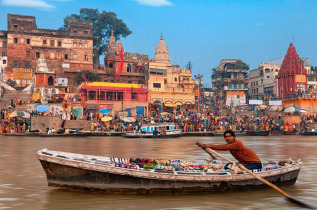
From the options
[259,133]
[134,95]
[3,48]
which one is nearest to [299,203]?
[259,133]

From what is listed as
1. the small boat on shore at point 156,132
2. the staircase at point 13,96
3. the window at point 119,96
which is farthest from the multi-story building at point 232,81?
the staircase at point 13,96

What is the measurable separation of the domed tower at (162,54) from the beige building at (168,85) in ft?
7.83

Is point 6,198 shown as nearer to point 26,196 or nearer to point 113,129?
point 26,196

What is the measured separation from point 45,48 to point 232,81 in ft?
97.7

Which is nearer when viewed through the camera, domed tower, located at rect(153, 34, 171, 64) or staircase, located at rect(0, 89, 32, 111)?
staircase, located at rect(0, 89, 32, 111)

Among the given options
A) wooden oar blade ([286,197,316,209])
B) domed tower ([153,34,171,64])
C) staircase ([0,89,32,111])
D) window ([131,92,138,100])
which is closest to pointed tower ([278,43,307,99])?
domed tower ([153,34,171,64])

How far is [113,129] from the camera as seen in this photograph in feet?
135

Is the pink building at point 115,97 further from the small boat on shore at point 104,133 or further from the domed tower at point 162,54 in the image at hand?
the domed tower at point 162,54

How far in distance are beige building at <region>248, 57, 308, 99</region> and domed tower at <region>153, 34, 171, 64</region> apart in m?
16.0

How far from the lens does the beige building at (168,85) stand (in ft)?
178

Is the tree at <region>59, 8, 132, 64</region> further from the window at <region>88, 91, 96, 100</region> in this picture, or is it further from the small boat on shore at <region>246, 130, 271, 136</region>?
the small boat on shore at <region>246, 130, 271, 136</region>

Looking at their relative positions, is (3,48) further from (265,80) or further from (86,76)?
(265,80)

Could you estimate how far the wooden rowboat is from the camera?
8523 millimetres

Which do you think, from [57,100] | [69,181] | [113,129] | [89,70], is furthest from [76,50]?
[69,181]
